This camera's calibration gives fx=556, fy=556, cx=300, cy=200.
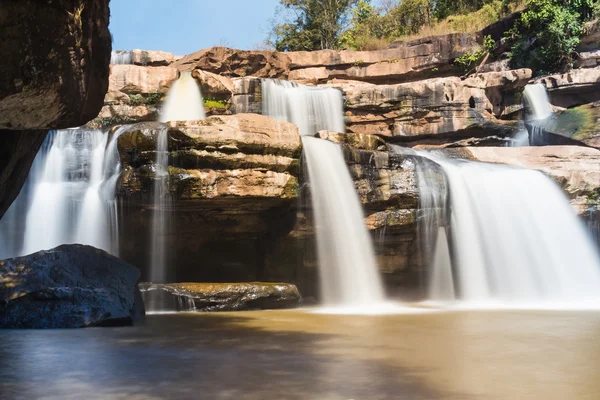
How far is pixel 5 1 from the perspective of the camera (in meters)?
2.73

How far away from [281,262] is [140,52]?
11.7 m

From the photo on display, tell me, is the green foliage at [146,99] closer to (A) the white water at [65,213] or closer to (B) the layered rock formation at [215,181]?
(A) the white water at [65,213]

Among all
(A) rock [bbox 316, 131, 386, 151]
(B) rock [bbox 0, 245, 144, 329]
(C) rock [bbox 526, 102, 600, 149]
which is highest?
(C) rock [bbox 526, 102, 600, 149]

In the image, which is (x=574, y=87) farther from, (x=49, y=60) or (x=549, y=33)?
(x=49, y=60)

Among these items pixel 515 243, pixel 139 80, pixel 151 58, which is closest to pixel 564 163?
pixel 515 243

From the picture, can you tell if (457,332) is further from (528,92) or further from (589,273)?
(528,92)

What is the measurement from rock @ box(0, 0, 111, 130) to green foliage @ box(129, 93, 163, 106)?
12169 mm

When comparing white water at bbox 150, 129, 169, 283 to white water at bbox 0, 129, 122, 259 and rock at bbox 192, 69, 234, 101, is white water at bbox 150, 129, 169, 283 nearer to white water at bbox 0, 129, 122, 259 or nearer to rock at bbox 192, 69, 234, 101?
white water at bbox 0, 129, 122, 259

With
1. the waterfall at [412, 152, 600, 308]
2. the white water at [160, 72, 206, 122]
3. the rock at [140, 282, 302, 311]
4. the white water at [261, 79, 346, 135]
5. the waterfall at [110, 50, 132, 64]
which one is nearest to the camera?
the rock at [140, 282, 302, 311]

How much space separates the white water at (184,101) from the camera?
610 inches

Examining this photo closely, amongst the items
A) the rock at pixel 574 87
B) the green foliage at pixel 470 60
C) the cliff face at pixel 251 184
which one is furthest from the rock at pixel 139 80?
the rock at pixel 574 87

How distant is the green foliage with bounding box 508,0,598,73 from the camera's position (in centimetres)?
2048

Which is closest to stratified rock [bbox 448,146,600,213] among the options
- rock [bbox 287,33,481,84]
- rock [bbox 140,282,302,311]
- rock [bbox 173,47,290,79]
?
rock [bbox 140,282,302,311]

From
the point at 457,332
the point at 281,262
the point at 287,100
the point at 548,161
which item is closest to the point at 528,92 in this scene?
the point at 548,161
